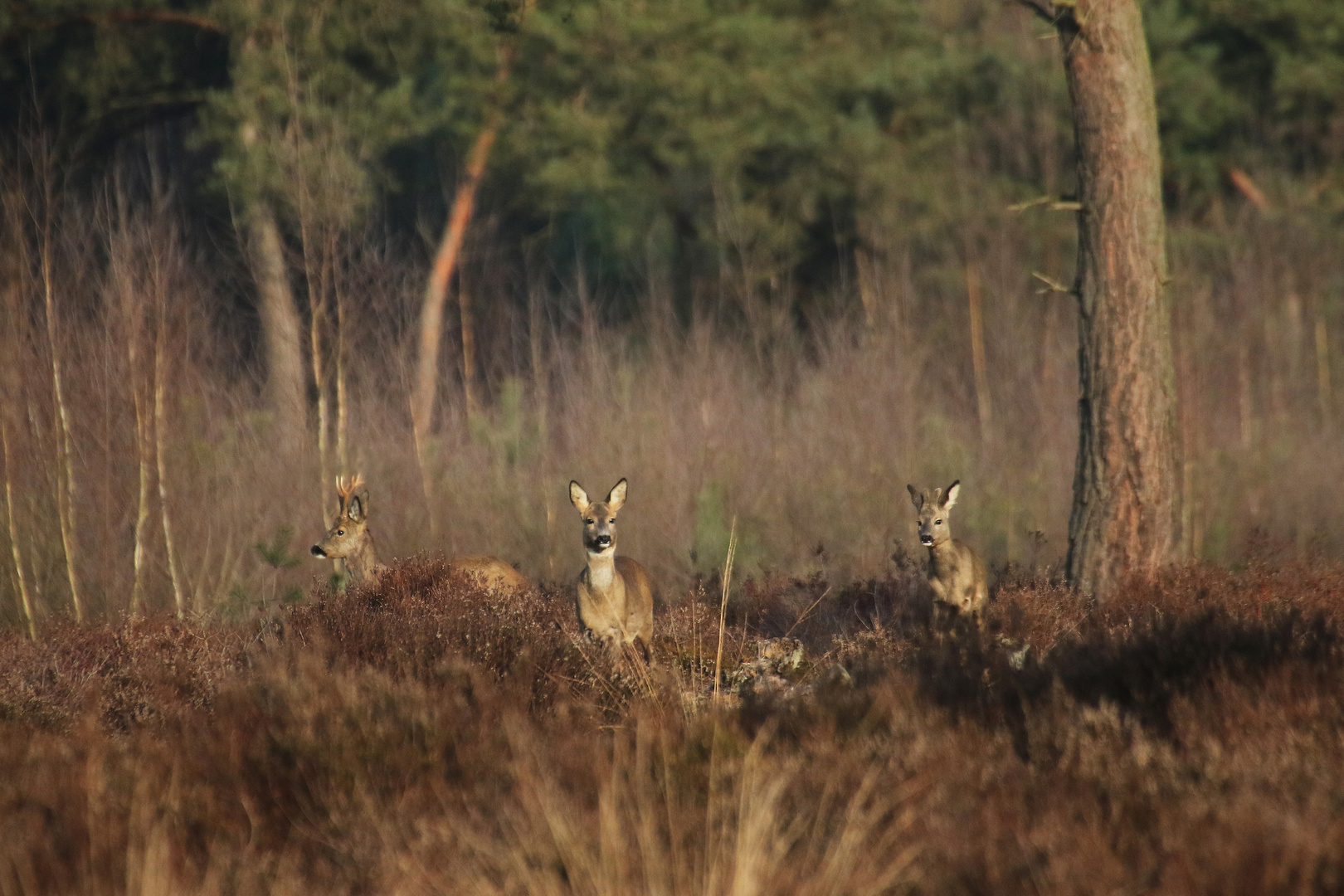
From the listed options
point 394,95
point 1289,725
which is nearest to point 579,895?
point 1289,725

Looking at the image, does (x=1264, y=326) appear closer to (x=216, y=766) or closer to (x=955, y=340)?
(x=955, y=340)

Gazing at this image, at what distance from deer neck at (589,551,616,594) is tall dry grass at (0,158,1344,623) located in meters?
2.75

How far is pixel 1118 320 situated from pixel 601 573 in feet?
12.7

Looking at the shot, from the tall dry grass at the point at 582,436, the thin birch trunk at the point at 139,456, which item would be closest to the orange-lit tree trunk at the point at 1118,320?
the tall dry grass at the point at 582,436

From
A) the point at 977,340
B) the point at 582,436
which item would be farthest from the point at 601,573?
the point at 977,340

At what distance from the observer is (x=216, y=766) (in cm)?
549

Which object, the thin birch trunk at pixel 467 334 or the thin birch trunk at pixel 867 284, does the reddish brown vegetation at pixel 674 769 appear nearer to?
the thin birch trunk at pixel 467 334

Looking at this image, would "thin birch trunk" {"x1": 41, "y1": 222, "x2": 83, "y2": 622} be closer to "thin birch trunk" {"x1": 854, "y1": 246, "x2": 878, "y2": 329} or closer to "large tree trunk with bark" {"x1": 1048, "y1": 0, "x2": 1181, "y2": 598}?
"large tree trunk with bark" {"x1": 1048, "y1": 0, "x2": 1181, "y2": 598}

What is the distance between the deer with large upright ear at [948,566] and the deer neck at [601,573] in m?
1.94

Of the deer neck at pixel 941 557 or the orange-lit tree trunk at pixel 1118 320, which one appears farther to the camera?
the orange-lit tree trunk at pixel 1118 320

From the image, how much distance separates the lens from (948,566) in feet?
28.9

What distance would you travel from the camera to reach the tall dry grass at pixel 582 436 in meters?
10.9

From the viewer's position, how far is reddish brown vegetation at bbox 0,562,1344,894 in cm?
416

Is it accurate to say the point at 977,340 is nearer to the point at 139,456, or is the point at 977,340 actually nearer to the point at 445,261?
the point at 445,261
